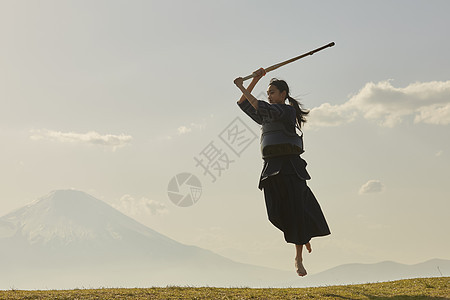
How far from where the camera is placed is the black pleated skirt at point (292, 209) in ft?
26.5

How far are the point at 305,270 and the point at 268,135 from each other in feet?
8.16

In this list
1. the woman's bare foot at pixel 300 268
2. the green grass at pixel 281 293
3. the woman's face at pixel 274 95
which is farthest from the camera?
the green grass at pixel 281 293

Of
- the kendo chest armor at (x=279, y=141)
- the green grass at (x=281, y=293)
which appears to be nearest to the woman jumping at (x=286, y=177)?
the kendo chest armor at (x=279, y=141)

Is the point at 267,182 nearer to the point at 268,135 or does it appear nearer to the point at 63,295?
the point at 268,135

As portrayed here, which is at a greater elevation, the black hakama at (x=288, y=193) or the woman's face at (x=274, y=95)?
the woman's face at (x=274, y=95)

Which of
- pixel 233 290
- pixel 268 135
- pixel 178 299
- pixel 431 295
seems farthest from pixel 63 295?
pixel 431 295

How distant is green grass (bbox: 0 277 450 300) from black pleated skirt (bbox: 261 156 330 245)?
5.41 ft

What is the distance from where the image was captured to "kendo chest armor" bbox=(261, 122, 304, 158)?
26.2 ft

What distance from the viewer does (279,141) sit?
7996 millimetres

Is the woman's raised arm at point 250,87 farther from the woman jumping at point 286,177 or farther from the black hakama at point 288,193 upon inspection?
the black hakama at point 288,193

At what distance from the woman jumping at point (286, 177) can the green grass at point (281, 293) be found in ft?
5.55

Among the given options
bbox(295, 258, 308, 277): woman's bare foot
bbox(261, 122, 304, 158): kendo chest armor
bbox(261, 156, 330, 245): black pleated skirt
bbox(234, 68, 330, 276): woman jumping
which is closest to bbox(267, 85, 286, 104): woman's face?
bbox(234, 68, 330, 276): woman jumping

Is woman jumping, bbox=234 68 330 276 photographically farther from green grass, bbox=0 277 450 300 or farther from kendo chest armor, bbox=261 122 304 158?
green grass, bbox=0 277 450 300

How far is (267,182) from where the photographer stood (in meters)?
8.21
